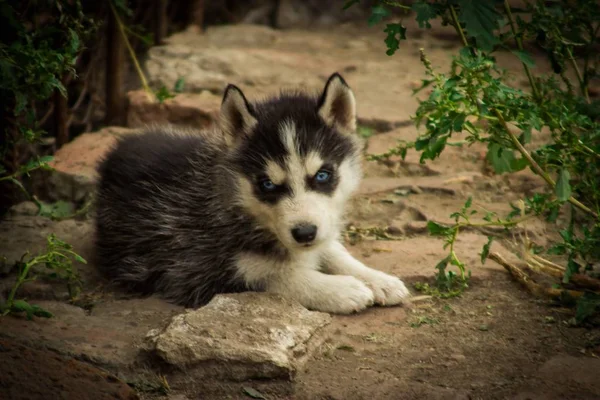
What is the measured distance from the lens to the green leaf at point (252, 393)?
357 cm

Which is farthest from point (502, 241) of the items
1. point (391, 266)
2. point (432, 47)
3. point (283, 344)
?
point (432, 47)

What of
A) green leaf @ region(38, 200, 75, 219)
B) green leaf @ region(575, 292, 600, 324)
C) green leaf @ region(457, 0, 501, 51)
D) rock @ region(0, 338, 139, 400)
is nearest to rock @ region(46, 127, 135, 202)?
green leaf @ region(38, 200, 75, 219)

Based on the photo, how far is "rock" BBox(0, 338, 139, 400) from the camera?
3193mm

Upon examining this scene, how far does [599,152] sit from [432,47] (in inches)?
205

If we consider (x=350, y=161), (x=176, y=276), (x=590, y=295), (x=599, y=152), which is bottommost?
(x=176, y=276)

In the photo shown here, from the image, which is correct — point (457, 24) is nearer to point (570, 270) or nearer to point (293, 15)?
point (570, 270)

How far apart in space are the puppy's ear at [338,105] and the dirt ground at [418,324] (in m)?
1.00

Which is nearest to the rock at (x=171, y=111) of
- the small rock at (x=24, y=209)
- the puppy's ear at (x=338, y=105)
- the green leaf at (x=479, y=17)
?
the small rock at (x=24, y=209)

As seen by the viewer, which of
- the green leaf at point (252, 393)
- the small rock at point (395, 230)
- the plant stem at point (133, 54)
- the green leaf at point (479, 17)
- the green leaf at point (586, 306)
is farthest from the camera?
the plant stem at point (133, 54)

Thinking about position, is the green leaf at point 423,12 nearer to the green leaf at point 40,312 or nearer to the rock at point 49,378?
the rock at point 49,378

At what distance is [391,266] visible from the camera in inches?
204

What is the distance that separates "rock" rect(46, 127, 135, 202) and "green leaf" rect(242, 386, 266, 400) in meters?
2.83

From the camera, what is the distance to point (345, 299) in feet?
14.8

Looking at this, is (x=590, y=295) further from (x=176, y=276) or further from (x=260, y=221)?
(x=176, y=276)
